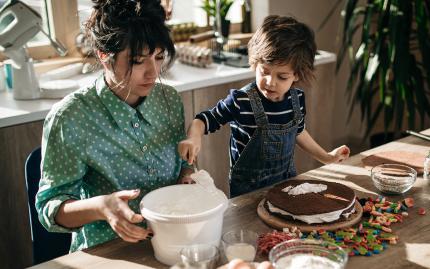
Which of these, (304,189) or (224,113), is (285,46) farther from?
(304,189)

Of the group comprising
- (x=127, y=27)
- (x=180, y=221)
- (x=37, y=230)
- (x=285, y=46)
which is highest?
(x=127, y=27)

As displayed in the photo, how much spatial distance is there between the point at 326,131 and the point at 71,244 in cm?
211

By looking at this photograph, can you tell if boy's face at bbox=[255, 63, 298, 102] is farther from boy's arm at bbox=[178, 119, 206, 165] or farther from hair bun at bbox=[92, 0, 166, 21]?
hair bun at bbox=[92, 0, 166, 21]

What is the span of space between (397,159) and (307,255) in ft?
2.59

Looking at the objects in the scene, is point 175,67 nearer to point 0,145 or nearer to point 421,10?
point 0,145

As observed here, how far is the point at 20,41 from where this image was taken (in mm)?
2266

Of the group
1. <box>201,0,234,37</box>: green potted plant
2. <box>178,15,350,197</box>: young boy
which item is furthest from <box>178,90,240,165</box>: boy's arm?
<box>201,0,234,37</box>: green potted plant

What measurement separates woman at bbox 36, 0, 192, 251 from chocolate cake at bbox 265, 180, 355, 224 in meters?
0.29

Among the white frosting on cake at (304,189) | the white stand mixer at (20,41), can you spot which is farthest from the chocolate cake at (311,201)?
the white stand mixer at (20,41)

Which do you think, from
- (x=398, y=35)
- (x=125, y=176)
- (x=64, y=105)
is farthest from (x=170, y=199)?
(x=398, y=35)

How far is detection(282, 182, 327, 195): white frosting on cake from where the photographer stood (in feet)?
4.86

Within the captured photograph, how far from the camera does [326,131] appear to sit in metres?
3.36

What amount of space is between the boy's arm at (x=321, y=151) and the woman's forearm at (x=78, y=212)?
86cm

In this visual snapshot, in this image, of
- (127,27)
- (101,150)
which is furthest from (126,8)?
(101,150)
